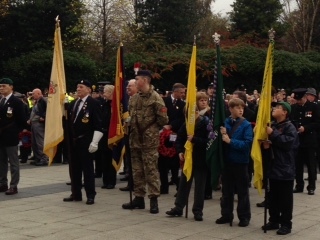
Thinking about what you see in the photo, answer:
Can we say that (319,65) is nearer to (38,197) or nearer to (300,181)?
(300,181)

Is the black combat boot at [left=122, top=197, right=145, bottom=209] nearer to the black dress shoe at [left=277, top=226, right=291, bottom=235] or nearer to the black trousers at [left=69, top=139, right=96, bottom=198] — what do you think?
the black trousers at [left=69, top=139, right=96, bottom=198]

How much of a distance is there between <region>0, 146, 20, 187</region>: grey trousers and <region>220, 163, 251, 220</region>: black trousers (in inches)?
174

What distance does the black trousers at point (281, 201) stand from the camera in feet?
26.9

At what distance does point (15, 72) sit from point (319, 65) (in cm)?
1656

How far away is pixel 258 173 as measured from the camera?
8328 millimetres

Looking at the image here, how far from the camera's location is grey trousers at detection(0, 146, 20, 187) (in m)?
11.3

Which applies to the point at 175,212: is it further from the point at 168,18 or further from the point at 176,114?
the point at 168,18

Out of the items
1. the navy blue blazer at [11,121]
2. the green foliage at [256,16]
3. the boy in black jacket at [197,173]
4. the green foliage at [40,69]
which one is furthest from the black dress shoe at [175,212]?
the green foliage at [256,16]

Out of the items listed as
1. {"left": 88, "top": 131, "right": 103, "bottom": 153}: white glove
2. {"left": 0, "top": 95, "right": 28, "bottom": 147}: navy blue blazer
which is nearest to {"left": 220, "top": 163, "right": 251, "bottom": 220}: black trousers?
{"left": 88, "top": 131, "right": 103, "bottom": 153}: white glove

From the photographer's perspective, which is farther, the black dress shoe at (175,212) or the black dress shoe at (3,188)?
the black dress shoe at (3,188)

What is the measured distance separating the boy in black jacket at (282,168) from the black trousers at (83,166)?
3376 mm

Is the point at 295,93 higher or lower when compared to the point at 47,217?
higher

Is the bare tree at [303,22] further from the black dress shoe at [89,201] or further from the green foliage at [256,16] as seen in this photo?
the black dress shoe at [89,201]

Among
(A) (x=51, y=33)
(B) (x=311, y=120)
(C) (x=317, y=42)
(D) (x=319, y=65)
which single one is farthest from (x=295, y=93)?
(C) (x=317, y=42)
